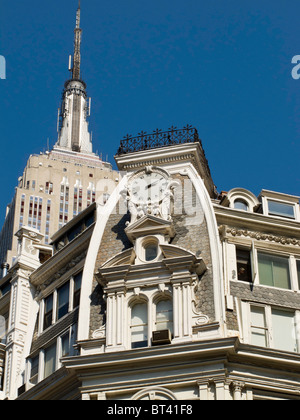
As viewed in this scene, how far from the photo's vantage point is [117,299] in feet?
149

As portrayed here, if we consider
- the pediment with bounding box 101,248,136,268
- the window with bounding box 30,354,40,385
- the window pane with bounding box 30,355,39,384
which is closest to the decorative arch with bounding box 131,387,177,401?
the pediment with bounding box 101,248,136,268

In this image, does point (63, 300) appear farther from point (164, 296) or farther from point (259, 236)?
point (259, 236)

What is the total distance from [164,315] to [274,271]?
20.3ft

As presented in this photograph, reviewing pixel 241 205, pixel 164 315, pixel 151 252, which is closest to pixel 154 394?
pixel 164 315

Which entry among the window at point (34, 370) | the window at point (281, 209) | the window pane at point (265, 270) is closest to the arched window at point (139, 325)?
the window pane at point (265, 270)

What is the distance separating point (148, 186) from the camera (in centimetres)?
4984

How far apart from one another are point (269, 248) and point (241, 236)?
1.40m

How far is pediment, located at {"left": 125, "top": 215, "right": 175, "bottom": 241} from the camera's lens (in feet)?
155

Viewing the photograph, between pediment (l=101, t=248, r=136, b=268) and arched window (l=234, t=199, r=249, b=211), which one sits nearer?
pediment (l=101, t=248, r=136, b=268)

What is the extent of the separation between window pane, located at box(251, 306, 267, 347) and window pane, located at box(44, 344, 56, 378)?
363 inches

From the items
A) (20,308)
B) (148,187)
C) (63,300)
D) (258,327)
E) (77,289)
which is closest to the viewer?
(258,327)

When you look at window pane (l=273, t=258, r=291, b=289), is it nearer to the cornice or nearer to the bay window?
the cornice
